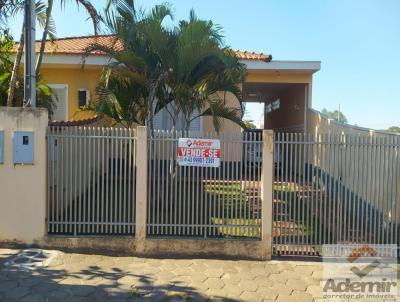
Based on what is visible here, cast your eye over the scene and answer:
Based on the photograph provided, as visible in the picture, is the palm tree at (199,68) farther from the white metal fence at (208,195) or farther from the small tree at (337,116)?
the small tree at (337,116)

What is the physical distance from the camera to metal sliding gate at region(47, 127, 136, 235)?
6102 millimetres

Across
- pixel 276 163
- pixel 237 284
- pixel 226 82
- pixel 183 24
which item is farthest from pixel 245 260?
pixel 183 24

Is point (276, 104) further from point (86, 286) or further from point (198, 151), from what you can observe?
point (86, 286)

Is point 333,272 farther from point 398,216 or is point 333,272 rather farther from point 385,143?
point 385,143

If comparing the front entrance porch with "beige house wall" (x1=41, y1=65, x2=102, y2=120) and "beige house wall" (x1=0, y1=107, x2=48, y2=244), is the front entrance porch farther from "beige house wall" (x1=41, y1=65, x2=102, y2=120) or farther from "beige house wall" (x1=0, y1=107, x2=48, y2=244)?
"beige house wall" (x1=0, y1=107, x2=48, y2=244)

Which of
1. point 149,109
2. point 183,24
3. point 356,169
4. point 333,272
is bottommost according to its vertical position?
point 333,272

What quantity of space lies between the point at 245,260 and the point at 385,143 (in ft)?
8.94

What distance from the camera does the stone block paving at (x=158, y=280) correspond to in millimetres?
4633

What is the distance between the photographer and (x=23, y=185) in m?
6.07

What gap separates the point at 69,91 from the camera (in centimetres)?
1191

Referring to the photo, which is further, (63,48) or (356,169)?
(63,48)

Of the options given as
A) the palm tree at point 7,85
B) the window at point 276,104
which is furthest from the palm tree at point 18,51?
the window at point 276,104

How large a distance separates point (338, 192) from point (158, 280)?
3.12 meters

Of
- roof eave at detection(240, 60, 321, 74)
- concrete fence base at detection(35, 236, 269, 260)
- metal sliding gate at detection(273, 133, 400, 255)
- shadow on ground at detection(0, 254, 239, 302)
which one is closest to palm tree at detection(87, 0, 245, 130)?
metal sliding gate at detection(273, 133, 400, 255)
